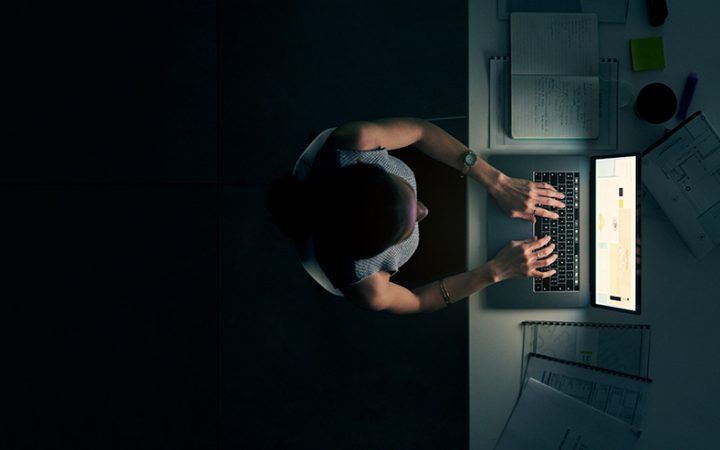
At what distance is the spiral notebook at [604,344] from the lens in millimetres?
1127

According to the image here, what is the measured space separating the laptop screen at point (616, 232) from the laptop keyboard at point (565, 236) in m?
0.04

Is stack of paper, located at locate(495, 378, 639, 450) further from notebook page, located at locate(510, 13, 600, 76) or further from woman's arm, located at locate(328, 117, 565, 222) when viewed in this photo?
notebook page, located at locate(510, 13, 600, 76)

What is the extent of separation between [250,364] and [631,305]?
1141mm

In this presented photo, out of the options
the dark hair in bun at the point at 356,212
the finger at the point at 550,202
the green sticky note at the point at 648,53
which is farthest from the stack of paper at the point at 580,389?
the green sticky note at the point at 648,53

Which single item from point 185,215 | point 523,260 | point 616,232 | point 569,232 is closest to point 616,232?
point 616,232

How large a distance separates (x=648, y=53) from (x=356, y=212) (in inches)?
37.2

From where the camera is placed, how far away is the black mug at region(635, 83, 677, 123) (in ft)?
3.66

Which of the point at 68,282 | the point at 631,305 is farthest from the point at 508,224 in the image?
the point at 68,282

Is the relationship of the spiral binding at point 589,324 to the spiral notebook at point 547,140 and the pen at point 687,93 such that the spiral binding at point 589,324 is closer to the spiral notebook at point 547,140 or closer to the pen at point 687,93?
the spiral notebook at point 547,140

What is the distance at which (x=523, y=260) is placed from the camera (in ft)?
3.64

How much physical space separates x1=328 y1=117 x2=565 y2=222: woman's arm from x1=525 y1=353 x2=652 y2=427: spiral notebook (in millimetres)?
401

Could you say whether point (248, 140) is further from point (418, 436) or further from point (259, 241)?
point (418, 436)

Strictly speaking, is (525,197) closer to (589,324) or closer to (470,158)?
(470,158)

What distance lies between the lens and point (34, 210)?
1.50 metres
